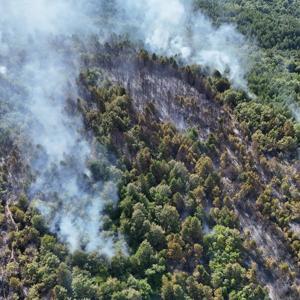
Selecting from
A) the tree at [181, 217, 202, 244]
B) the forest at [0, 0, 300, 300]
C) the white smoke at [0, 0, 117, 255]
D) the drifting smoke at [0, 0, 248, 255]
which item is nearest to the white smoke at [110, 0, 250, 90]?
the drifting smoke at [0, 0, 248, 255]

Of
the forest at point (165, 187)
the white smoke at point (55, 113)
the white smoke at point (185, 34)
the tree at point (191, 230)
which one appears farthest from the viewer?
the white smoke at point (185, 34)

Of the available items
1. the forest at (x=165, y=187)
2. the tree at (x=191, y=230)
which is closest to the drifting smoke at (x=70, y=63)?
the forest at (x=165, y=187)

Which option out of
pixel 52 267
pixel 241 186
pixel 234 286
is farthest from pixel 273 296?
pixel 52 267

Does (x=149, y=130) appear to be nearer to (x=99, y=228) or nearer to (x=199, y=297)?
(x=99, y=228)

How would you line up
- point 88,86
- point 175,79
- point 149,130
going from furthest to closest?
point 175,79
point 88,86
point 149,130

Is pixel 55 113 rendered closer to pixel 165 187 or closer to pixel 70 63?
pixel 70 63

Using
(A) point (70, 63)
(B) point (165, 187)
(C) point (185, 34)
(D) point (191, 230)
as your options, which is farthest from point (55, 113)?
(C) point (185, 34)

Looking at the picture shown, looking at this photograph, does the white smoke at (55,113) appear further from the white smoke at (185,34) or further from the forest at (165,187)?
the white smoke at (185,34)
